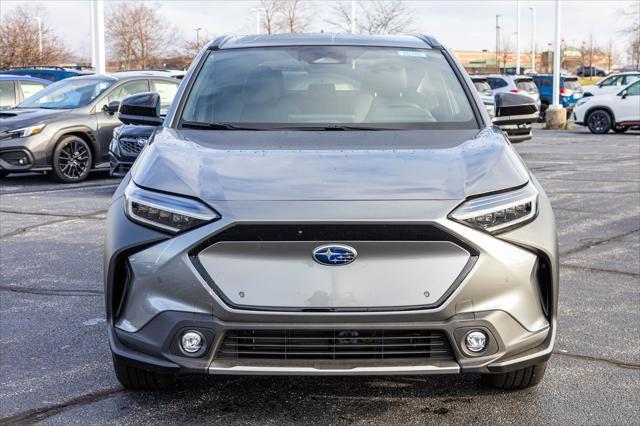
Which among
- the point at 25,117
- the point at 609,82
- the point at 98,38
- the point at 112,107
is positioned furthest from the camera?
the point at 609,82

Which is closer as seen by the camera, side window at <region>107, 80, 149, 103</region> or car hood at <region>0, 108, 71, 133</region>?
car hood at <region>0, 108, 71, 133</region>

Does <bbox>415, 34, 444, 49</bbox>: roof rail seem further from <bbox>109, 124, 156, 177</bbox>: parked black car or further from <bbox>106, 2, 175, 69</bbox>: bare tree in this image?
<bbox>106, 2, 175, 69</bbox>: bare tree

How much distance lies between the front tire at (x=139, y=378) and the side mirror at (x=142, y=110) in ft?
5.71

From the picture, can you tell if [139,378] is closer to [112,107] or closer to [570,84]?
[112,107]

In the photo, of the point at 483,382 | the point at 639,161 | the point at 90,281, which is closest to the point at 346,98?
the point at 483,382

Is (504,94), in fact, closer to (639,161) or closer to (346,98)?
(346,98)

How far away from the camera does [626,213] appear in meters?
9.68

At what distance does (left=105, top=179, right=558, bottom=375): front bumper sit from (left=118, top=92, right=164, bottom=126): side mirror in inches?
70.0

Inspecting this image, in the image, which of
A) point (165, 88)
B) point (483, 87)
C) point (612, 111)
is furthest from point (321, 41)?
point (483, 87)

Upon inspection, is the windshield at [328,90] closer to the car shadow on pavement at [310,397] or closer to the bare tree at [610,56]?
the car shadow on pavement at [310,397]

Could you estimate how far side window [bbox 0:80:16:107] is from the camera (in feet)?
50.6

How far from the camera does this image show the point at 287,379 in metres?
4.17

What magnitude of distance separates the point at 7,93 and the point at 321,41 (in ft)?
38.5

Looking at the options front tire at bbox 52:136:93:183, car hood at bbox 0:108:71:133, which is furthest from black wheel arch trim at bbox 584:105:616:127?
car hood at bbox 0:108:71:133
